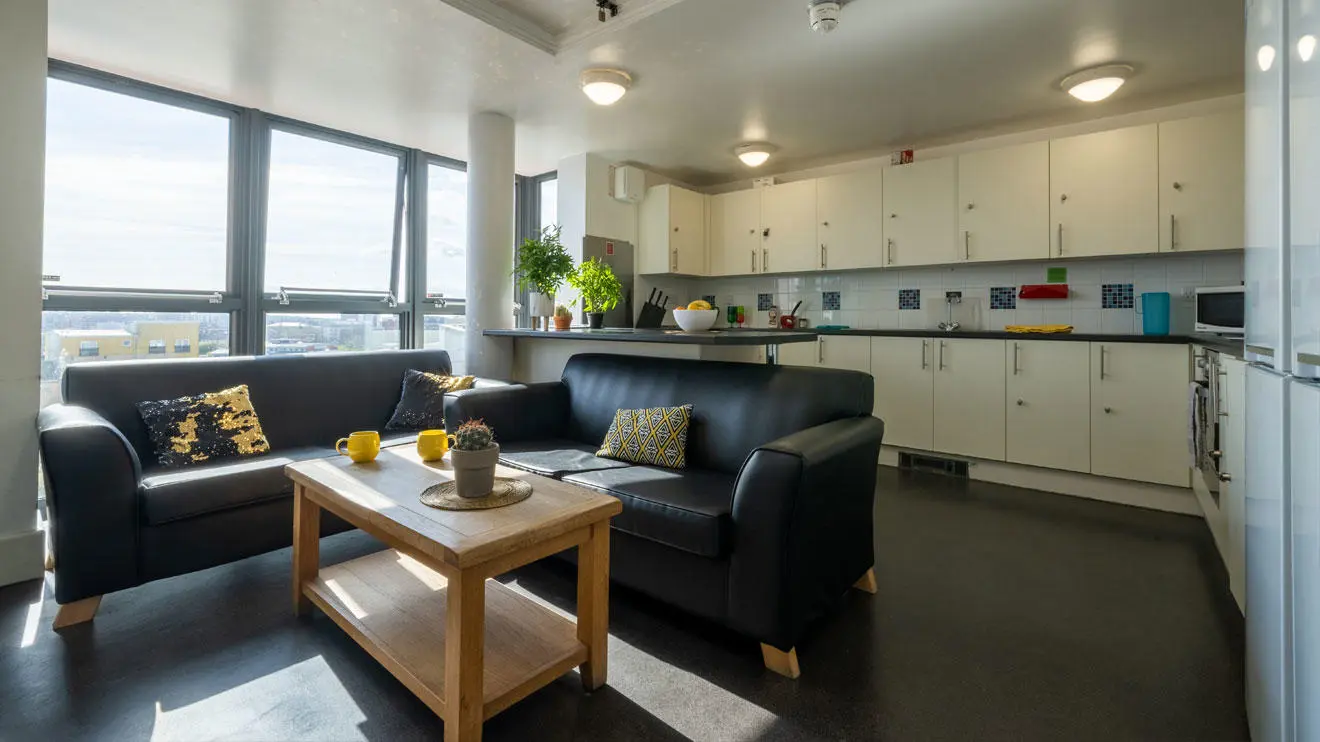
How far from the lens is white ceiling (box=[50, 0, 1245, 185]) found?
9.06 feet

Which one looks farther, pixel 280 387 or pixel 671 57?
pixel 671 57

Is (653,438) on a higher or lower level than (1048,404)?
lower

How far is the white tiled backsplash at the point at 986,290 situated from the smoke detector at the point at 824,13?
2.62 metres

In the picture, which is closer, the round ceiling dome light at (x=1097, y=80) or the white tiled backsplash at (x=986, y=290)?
the round ceiling dome light at (x=1097, y=80)

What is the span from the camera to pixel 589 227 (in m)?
5.15

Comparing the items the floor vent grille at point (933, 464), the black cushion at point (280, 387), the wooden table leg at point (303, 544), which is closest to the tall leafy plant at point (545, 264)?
the black cushion at point (280, 387)

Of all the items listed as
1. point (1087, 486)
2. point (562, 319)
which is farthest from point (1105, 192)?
point (562, 319)

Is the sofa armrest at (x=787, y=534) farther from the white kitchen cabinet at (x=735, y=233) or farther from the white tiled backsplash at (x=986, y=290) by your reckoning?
the white kitchen cabinet at (x=735, y=233)

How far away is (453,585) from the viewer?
1.37 m

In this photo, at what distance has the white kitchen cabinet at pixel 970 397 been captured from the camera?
4008 millimetres

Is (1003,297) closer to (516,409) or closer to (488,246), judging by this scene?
(516,409)

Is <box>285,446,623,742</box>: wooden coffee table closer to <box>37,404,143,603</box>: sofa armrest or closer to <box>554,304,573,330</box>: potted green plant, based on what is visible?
<box>37,404,143,603</box>: sofa armrest

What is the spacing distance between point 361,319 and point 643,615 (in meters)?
3.41

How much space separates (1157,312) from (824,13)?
120 inches
